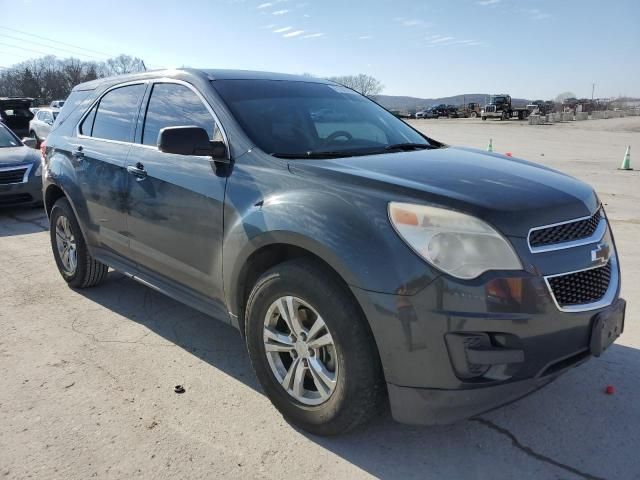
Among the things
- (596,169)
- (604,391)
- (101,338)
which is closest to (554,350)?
(604,391)

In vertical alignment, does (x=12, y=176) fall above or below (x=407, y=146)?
below

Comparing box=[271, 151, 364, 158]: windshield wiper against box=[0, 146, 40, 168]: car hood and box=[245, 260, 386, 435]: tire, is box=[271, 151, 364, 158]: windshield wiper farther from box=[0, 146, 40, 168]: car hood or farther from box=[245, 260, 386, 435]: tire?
box=[0, 146, 40, 168]: car hood

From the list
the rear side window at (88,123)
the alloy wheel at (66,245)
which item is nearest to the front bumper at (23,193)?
the alloy wheel at (66,245)

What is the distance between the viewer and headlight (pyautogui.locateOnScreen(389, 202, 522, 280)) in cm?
219

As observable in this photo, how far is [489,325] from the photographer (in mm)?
2156

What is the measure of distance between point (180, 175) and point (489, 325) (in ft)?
6.76

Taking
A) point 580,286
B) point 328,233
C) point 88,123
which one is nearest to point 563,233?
point 580,286

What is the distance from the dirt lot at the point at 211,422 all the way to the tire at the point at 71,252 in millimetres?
620

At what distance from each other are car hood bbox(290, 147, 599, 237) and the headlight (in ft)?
0.16

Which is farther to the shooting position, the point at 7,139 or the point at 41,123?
the point at 41,123

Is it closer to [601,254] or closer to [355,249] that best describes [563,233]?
[601,254]

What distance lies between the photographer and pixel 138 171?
12.0 ft

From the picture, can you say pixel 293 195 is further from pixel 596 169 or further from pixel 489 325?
pixel 596 169

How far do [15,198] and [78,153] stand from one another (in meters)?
5.09
